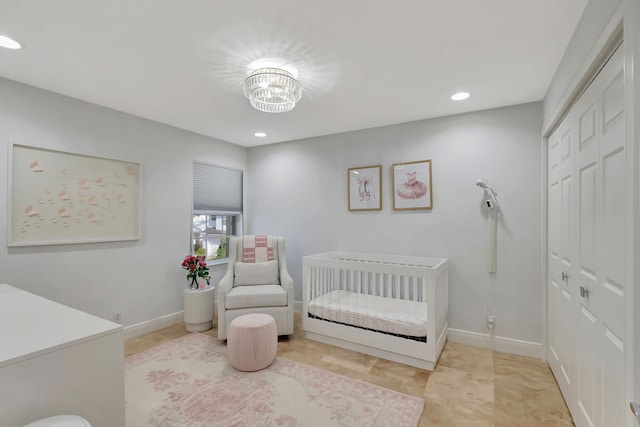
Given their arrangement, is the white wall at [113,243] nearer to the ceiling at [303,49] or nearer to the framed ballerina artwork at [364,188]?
the ceiling at [303,49]

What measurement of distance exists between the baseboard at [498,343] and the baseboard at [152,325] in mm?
3154

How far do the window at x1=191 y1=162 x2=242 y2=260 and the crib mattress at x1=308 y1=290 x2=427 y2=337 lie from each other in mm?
1808

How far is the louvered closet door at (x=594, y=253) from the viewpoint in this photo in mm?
1254

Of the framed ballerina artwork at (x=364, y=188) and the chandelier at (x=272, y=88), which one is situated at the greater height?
the chandelier at (x=272, y=88)

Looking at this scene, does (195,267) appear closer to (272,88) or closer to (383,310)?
(383,310)

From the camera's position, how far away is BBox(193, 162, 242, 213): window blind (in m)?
Answer: 3.96

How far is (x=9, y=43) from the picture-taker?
6.19 feet

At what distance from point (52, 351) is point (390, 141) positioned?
332cm

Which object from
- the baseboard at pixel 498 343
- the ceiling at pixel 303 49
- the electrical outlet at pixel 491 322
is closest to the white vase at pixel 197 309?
the ceiling at pixel 303 49

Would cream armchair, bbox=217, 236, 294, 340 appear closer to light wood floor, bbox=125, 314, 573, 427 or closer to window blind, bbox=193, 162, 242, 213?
light wood floor, bbox=125, 314, 573, 427

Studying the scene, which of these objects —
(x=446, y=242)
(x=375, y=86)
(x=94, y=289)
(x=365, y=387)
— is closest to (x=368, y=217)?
(x=446, y=242)

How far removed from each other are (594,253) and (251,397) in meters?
2.29

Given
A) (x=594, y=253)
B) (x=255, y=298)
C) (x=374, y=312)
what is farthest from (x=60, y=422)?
(x=594, y=253)

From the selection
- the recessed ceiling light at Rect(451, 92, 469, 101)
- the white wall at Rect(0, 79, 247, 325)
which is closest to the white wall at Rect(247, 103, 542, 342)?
the recessed ceiling light at Rect(451, 92, 469, 101)
